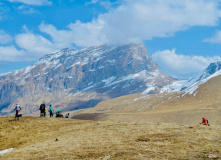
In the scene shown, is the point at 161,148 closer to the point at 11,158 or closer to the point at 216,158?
the point at 216,158

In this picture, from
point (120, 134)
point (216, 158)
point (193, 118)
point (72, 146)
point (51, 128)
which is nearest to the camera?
point (216, 158)

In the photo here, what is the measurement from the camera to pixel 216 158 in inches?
688

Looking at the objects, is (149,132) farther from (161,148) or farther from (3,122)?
(3,122)

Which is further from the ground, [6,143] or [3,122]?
[3,122]

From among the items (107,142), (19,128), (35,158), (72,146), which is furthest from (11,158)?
(19,128)

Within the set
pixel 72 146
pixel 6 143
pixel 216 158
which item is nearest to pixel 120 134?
pixel 72 146

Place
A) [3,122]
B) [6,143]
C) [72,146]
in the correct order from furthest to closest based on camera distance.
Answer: [3,122]
[6,143]
[72,146]

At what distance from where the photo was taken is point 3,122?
142ft

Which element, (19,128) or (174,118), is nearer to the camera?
(19,128)

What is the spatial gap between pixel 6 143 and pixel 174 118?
156192 millimetres

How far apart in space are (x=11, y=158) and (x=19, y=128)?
19.3m

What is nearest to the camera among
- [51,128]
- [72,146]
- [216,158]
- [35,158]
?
[216,158]

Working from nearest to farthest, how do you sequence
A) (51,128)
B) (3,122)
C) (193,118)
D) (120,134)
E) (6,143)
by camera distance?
1. (120,134)
2. (6,143)
3. (51,128)
4. (3,122)
5. (193,118)

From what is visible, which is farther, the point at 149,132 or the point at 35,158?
the point at 149,132
